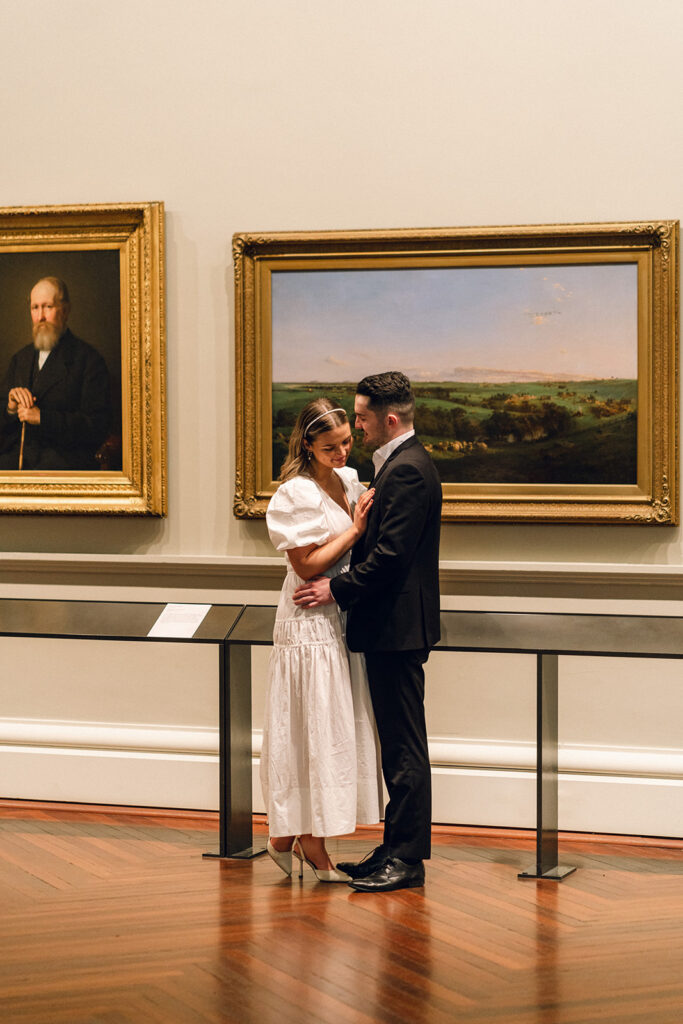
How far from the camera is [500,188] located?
240 inches

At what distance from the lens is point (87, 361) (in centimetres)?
656

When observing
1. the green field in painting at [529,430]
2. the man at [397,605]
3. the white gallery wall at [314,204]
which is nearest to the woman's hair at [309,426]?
the man at [397,605]

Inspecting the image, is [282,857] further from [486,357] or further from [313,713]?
[486,357]

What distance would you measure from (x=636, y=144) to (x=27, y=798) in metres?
4.70

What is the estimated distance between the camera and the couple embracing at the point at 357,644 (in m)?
5.01

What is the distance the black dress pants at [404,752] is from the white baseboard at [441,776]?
1.21m

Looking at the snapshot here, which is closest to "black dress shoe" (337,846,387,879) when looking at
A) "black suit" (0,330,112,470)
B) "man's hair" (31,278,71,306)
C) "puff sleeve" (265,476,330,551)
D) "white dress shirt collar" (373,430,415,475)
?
"puff sleeve" (265,476,330,551)

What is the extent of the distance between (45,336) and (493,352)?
2420 millimetres

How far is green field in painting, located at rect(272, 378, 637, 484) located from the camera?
5980mm

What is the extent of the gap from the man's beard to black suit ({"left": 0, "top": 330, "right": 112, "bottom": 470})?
0.10ft

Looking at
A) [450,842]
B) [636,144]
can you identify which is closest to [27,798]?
[450,842]

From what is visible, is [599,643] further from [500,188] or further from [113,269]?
[113,269]

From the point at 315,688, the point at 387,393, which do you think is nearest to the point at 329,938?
the point at 315,688

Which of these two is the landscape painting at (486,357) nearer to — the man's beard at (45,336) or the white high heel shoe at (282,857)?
the man's beard at (45,336)
